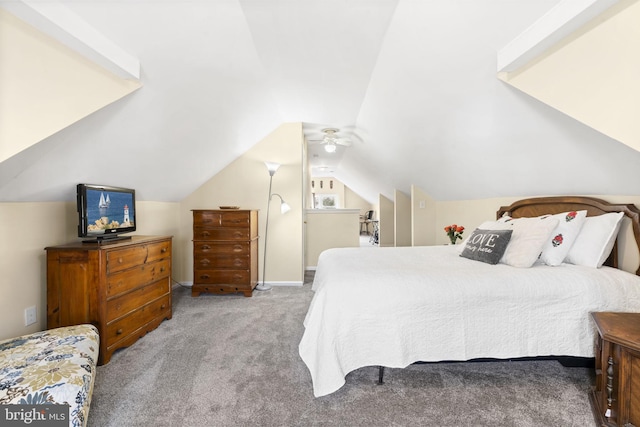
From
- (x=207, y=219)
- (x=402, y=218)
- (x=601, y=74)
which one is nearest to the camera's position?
(x=601, y=74)

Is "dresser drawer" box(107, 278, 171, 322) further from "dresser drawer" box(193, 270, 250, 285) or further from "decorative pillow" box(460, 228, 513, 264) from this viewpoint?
"decorative pillow" box(460, 228, 513, 264)

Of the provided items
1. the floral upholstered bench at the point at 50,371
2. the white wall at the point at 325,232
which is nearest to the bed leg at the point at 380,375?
the floral upholstered bench at the point at 50,371

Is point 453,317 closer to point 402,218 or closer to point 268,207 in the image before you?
point 268,207

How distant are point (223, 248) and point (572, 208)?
3.50 m

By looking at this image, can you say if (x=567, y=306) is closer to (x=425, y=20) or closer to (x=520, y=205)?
(x=520, y=205)

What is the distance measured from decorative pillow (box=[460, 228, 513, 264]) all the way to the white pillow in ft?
1.40

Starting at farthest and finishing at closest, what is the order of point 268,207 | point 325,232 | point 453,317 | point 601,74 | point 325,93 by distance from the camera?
point 325,232 < point 268,207 < point 325,93 < point 453,317 < point 601,74

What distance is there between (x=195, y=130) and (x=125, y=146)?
68 cm

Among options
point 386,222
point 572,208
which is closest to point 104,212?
point 572,208

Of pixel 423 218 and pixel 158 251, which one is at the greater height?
pixel 423 218

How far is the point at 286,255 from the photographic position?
164 inches

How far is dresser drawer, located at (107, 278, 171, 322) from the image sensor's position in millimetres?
2102

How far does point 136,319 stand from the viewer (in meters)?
2.35

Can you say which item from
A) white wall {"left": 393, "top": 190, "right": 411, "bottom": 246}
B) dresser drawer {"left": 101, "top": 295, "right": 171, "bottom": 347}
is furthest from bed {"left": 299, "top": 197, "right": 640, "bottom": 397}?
white wall {"left": 393, "top": 190, "right": 411, "bottom": 246}
